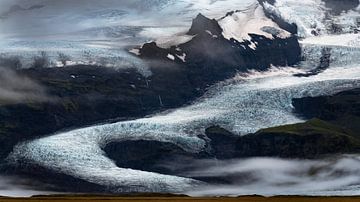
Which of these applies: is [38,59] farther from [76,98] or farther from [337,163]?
[337,163]

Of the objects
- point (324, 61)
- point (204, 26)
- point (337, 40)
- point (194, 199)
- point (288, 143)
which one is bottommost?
point (194, 199)

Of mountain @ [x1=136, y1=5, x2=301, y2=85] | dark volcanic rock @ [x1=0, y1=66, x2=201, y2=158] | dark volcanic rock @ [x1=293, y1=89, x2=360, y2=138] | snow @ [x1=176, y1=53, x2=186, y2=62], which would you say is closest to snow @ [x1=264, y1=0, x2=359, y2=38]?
mountain @ [x1=136, y1=5, x2=301, y2=85]

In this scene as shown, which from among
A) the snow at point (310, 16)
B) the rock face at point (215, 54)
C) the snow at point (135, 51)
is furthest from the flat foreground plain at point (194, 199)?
→ the snow at point (310, 16)

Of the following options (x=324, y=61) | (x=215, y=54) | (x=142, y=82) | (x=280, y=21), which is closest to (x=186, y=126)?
(x=142, y=82)

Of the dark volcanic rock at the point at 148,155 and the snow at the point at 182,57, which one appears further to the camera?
the snow at the point at 182,57

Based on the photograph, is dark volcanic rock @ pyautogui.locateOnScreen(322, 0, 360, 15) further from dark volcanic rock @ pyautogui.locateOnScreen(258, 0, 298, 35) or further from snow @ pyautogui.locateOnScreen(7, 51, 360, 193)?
snow @ pyautogui.locateOnScreen(7, 51, 360, 193)

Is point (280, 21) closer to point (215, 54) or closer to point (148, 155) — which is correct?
point (215, 54)

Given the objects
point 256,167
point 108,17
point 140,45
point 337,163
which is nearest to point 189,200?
point 256,167

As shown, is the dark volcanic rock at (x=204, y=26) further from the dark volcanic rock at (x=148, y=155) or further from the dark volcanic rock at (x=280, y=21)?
the dark volcanic rock at (x=148, y=155)

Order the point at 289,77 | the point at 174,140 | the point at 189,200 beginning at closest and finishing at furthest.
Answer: the point at 189,200 < the point at 174,140 < the point at 289,77
